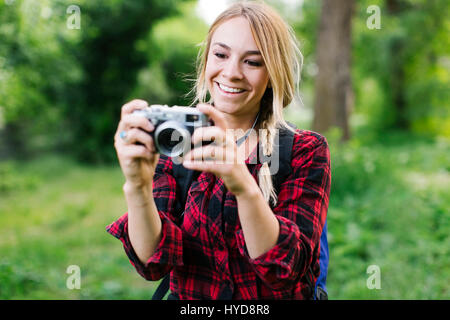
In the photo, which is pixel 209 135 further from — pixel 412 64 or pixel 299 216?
pixel 412 64

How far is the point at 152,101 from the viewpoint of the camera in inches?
444

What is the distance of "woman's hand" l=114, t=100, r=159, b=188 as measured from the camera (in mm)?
1351

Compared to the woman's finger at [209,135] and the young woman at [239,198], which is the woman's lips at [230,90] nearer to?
the young woman at [239,198]

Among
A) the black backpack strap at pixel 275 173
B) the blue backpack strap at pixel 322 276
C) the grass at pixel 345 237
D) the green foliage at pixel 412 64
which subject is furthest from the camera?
the green foliage at pixel 412 64

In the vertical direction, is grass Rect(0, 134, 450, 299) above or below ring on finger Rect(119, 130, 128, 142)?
below

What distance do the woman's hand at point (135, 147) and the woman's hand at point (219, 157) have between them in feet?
0.51

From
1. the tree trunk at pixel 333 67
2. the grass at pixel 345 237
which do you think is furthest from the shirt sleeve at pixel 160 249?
the tree trunk at pixel 333 67

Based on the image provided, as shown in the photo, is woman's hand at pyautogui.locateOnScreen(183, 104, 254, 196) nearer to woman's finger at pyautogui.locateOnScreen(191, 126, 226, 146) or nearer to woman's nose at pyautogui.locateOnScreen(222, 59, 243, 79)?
woman's finger at pyautogui.locateOnScreen(191, 126, 226, 146)

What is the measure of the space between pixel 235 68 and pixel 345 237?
10.9 feet

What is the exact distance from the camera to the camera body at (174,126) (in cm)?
133

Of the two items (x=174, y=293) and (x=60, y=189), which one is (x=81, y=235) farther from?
(x=174, y=293)

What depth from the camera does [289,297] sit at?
154 cm

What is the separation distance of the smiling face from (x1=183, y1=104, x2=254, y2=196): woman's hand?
36 cm
